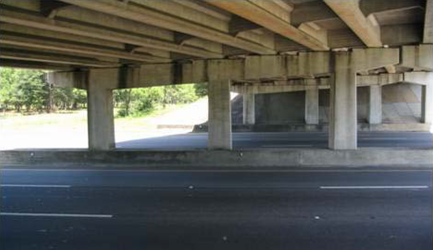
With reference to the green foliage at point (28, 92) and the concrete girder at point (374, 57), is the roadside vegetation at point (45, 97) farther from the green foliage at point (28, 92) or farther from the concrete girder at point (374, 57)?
the concrete girder at point (374, 57)

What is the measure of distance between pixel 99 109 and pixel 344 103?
415 inches

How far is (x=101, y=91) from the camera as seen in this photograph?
842 inches

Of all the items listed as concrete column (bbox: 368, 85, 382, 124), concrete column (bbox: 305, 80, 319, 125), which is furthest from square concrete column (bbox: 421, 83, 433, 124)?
concrete column (bbox: 305, 80, 319, 125)

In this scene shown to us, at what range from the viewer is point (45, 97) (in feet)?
Result: 282

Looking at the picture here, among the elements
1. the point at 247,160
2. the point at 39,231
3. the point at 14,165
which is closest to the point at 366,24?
the point at 247,160

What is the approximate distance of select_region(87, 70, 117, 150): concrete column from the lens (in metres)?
21.3

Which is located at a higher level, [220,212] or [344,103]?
[344,103]

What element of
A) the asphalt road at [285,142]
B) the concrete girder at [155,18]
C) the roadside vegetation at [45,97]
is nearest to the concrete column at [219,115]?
the concrete girder at [155,18]

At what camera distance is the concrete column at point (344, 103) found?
18.9 metres

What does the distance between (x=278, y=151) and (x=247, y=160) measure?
1241 millimetres

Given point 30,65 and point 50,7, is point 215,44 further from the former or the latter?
point 50,7

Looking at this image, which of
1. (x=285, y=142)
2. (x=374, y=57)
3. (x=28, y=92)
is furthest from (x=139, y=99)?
(x=374, y=57)

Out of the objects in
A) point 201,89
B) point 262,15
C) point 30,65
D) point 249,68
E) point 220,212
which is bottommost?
point 220,212

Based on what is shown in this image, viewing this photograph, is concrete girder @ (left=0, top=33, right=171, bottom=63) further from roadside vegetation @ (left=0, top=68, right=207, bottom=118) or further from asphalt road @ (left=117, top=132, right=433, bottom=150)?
roadside vegetation @ (left=0, top=68, right=207, bottom=118)
